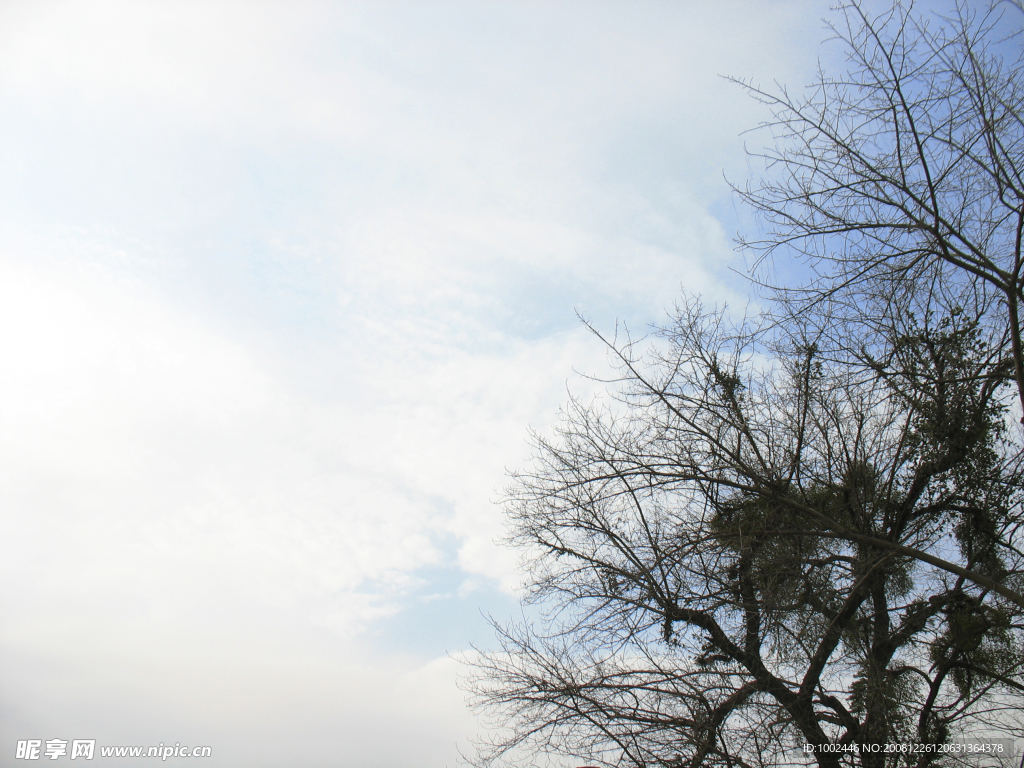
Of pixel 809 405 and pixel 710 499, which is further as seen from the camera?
pixel 809 405

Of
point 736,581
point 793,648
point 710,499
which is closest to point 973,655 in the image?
point 793,648

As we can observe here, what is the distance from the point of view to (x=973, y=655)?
5965 mm

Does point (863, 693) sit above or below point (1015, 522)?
below

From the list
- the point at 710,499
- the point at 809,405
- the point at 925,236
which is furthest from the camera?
the point at 809,405

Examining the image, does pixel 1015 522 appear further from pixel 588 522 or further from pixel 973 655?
pixel 588 522

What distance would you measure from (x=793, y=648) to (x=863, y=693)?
29.7 inches

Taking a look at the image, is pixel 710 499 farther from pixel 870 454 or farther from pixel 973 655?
pixel 973 655

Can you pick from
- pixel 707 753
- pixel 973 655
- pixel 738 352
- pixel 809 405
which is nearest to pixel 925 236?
pixel 738 352

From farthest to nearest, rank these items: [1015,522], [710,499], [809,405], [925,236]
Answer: [809,405]
[1015,522]
[710,499]
[925,236]

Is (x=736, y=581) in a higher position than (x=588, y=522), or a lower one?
lower

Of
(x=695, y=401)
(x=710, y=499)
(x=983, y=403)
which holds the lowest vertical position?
(x=710, y=499)

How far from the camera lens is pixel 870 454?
21.9 feet

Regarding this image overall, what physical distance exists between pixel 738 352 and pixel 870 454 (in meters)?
1.97

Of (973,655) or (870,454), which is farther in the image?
(870,454)
